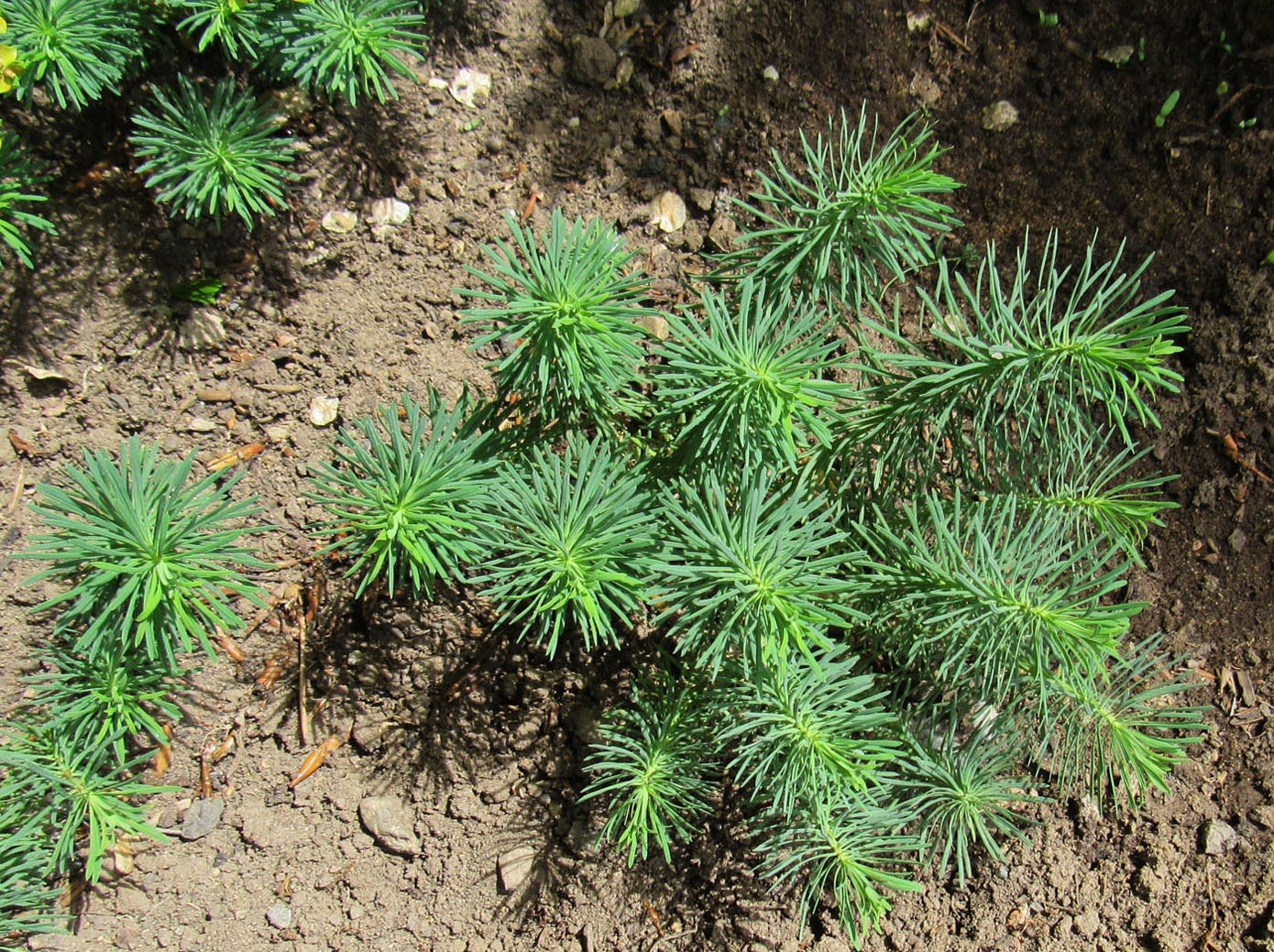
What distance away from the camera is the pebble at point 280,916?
7.21 feet

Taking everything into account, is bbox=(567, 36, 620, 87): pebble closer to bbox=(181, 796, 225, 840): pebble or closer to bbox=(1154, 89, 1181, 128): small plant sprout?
bbox=(1154, 89, 1181, 128): small plant sprout

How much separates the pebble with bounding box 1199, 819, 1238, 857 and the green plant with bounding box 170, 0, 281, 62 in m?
2.98

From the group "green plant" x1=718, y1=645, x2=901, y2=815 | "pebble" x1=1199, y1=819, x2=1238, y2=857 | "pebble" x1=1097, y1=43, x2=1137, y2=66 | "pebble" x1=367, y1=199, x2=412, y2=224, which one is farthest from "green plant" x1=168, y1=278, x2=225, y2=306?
"pebble" x1=1199, y1=819, x2=1238, y2=857

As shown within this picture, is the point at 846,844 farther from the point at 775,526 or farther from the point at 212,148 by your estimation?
the point at 212,148

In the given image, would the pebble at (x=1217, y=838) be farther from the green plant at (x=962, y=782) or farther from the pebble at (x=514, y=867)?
the pebble at (x=514, y=867)

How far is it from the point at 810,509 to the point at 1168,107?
1.87 m

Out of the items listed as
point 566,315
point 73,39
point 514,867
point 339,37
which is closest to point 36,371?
point 73,39

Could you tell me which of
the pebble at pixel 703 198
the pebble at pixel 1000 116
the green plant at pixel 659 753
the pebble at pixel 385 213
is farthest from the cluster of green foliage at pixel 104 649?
the pebble at pixel 1000 116

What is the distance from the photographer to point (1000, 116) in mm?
2629

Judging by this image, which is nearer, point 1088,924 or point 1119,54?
point 1088,924

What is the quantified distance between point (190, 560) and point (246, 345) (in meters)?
1.00

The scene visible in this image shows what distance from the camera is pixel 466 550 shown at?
1682 mm

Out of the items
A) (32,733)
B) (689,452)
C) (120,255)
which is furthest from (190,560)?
(120,255)

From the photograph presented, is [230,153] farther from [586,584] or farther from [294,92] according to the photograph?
[586,584]
